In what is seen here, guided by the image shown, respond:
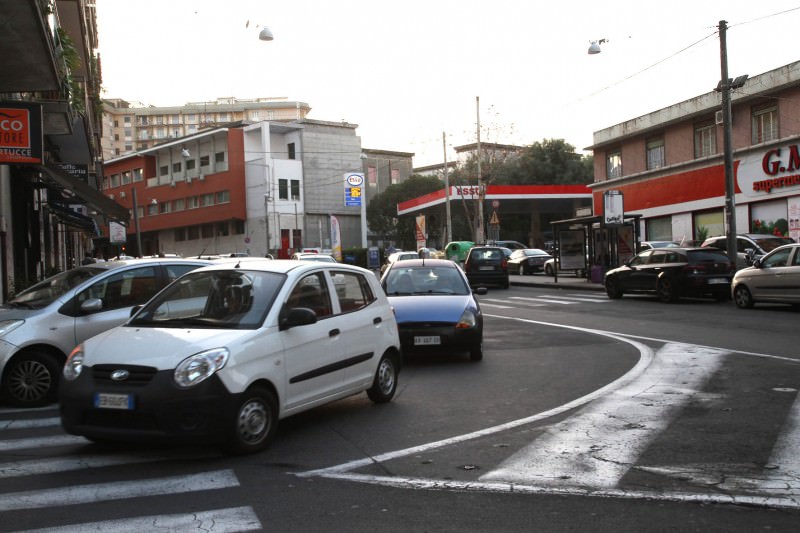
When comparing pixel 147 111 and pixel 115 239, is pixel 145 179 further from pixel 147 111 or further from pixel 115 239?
pixel 147 111

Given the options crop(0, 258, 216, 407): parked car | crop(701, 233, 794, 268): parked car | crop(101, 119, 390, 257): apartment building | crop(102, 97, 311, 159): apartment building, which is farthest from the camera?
crop(102, 97, 311, 159): apartment building

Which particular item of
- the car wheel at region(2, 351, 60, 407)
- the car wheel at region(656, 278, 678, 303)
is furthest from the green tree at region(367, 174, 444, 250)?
the car wheel at region(2, 351, 60, 407)

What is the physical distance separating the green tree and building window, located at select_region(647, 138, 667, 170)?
1388 inches

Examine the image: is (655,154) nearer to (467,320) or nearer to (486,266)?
(486,266)

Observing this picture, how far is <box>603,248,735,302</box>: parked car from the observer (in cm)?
2041

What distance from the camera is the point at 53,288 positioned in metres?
9.20

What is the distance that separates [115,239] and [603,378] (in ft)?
110

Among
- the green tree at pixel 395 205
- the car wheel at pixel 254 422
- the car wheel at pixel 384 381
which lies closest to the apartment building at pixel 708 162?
the car wheel at pixel 384 381

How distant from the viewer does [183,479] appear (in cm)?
535

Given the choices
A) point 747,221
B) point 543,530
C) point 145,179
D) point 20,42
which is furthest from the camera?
point 145,179

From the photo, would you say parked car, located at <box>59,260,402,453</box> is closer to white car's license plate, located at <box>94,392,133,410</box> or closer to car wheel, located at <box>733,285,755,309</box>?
white car's license plate, located at <box>94,392,133,410</box>

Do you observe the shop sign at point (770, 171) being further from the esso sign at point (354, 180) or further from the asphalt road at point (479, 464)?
the esso sign at point (354, 180)

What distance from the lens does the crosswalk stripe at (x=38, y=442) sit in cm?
656

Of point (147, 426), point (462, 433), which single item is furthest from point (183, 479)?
point (462, 433)
